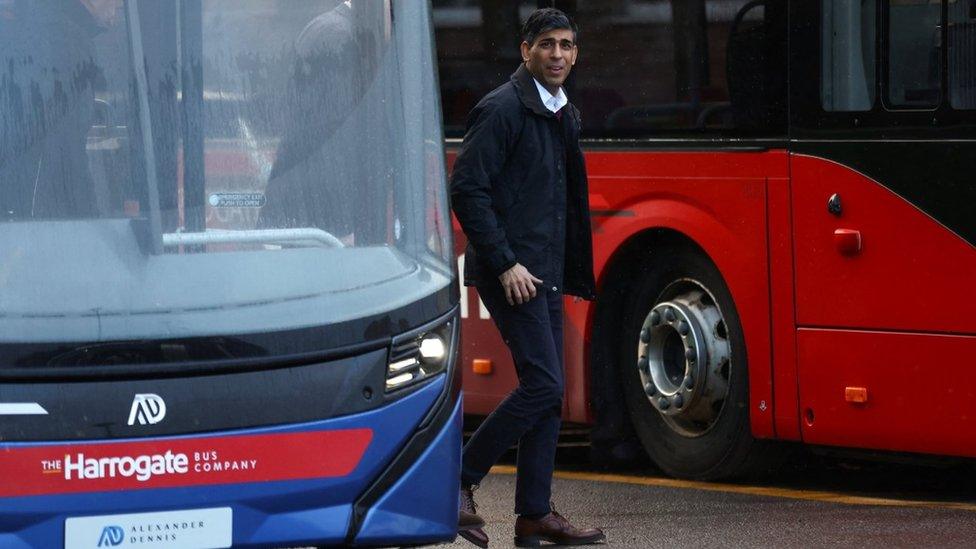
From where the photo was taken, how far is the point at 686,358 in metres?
8.99

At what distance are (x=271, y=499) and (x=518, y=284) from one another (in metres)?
1.69

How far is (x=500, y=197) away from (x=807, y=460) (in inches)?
128

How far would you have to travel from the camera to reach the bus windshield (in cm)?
562

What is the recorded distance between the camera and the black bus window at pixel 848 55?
8.19 m

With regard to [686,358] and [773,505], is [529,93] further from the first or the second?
[773,505]

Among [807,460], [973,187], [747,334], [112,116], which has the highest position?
[112,116]

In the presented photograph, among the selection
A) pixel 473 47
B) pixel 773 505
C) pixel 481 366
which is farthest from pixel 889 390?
pixel 473 47

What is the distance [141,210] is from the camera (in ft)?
18.9

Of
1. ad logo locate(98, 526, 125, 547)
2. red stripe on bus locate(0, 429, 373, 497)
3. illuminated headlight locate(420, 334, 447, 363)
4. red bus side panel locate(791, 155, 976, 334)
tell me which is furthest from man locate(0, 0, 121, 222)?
red bus side panel locate(791, 155, 976, 334)

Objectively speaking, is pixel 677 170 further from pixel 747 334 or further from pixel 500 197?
pixel 500 197

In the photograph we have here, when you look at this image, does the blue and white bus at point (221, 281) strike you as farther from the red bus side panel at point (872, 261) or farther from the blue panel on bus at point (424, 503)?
the red bus side panel at point (872, 261)

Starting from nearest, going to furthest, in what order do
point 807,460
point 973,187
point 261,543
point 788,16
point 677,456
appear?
1. point 261,543
2. point 973,187
3. point 788,16
4. point 677,456
5. point 807,460

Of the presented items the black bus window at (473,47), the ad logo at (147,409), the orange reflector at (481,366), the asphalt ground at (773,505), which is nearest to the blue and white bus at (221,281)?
the ad logo at (147,409)

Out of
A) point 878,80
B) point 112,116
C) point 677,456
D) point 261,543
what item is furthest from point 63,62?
point 677,456
